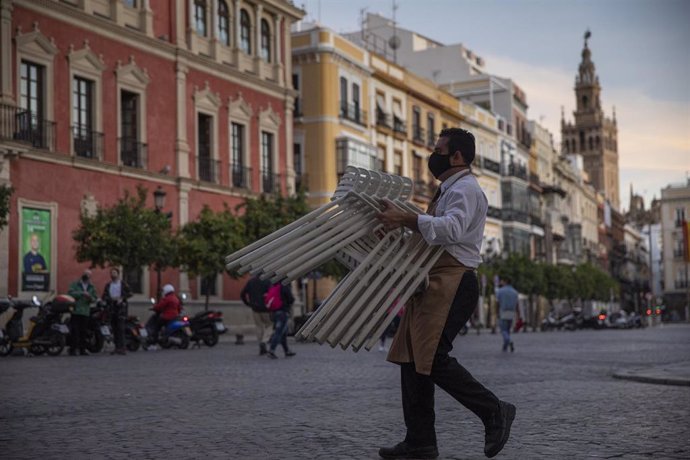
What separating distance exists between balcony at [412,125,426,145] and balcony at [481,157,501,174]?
1127 centimetres

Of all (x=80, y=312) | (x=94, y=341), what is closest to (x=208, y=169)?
(x=94, y=341)

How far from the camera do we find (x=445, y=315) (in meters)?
5.84

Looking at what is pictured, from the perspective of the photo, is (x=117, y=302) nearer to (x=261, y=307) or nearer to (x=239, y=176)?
(x=261, y=307)

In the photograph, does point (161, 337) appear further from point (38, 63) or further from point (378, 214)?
point (378, 214)

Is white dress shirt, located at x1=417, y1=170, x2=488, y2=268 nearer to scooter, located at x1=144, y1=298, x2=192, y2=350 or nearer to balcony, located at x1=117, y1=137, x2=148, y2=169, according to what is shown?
scooter, located at x1=144, y1=298, x2=192, y2=350

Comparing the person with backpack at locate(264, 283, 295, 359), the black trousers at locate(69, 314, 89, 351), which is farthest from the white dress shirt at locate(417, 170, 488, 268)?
the black trousers at locate(69, 314, 89, 351)

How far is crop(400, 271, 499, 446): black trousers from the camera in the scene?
5.88 m

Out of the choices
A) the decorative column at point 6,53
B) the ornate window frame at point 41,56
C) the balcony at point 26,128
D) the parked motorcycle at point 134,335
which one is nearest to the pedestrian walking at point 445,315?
the parked motorcycle at point 134,335

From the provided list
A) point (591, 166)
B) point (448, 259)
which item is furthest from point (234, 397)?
point (591, 166)

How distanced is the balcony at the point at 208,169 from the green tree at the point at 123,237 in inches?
375

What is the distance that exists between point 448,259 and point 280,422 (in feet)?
8.95

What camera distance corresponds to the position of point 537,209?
82188 millimetres

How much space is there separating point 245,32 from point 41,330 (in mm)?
21643

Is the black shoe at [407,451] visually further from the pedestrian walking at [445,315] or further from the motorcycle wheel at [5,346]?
the motorcycle wheel at [5,346]
